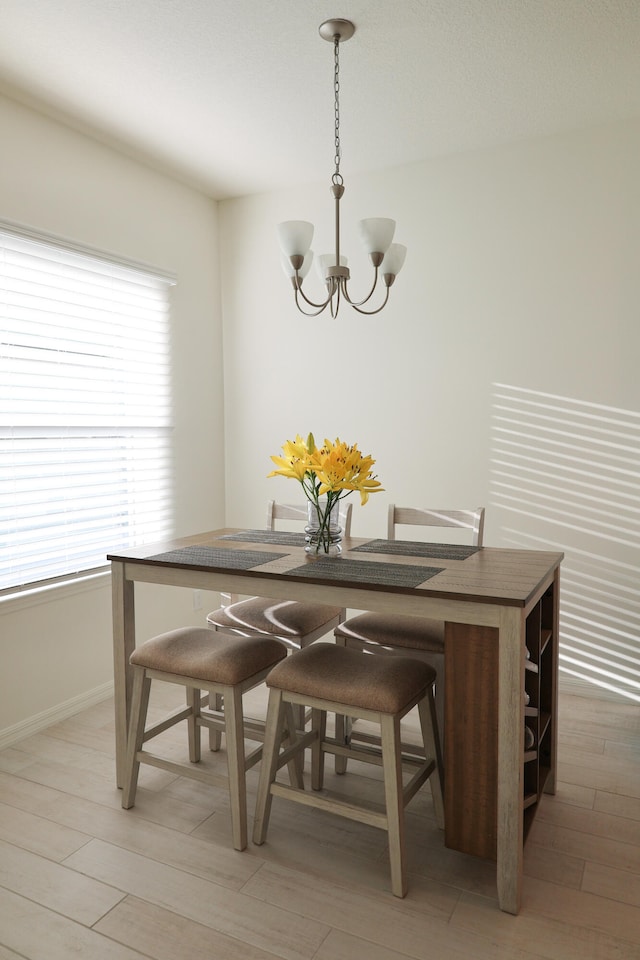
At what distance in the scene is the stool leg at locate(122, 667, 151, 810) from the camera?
2.16 meters

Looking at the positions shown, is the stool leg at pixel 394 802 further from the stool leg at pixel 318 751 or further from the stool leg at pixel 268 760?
the stool leg at pixel 318 751

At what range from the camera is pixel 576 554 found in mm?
3193

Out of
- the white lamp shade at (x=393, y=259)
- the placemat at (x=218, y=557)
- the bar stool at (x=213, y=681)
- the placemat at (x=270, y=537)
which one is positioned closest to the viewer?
the bar stool at (x=213, y=681)

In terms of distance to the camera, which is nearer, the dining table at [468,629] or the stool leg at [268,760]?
the dining table at [468,629]

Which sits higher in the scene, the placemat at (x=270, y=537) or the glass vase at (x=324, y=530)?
the glass vase at (x=324, y=530)

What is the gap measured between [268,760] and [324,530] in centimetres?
75

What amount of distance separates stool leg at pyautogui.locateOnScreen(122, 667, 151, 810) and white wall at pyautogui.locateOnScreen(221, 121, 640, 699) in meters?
1.75

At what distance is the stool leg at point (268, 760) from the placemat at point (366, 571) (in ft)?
1.21

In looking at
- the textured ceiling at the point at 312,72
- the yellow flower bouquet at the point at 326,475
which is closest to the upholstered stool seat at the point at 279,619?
the yellow flower bouquet at the point at 326,475

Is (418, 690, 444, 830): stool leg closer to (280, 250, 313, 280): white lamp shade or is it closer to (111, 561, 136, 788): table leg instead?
(111, 561, 136, 788): table leg

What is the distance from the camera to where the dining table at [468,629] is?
170cm

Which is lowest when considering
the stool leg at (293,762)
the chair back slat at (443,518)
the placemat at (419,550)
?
the stool leg at (293,762)

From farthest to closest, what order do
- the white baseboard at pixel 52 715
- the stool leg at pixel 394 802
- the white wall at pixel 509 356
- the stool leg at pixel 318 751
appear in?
the white wall at pixel 509 356, the white baseboard at pixel 52 715, the stool leg at pixel 318 751, the stool leg at pixel 394 802

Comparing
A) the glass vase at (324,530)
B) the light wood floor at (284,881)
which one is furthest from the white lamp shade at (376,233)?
the light wood floor at (284,881)
